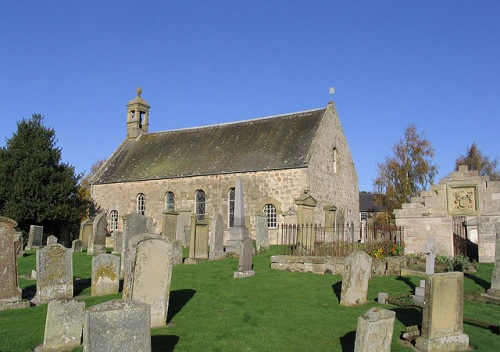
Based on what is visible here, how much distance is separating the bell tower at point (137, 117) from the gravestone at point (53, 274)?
95.4 feet

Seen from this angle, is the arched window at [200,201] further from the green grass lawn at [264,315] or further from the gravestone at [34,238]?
the green grass lawn at [264,315]

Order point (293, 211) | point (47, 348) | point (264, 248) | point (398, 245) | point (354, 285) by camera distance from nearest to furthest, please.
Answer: point (47, 348) → point (354, 285) → point (398, 245) → point (264, 248) → point (293, 211)

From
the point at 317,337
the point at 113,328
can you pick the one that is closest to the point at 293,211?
the point at 317,337

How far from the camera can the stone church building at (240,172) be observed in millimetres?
26844

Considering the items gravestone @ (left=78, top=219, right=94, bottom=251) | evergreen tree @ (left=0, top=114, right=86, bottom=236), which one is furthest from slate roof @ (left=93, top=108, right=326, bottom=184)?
gravestone @ (left=78, top=219, right=94, bottom=251)

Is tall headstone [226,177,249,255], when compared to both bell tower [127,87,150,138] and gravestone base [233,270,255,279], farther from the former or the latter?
bell tower [127,87,150,138]

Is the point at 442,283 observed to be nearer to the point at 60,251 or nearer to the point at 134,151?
the point at 60,251

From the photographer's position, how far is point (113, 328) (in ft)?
16.5

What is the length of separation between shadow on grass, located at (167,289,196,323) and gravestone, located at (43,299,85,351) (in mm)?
1813

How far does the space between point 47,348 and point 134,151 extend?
30.7 m

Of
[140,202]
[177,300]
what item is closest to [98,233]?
[140,202]

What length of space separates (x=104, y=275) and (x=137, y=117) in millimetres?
29583

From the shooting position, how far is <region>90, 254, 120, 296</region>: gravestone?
10.4 meters

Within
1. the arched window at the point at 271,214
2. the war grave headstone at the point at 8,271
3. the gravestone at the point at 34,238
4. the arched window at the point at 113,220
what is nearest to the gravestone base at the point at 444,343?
the war grave headstone at the point at 8,271
